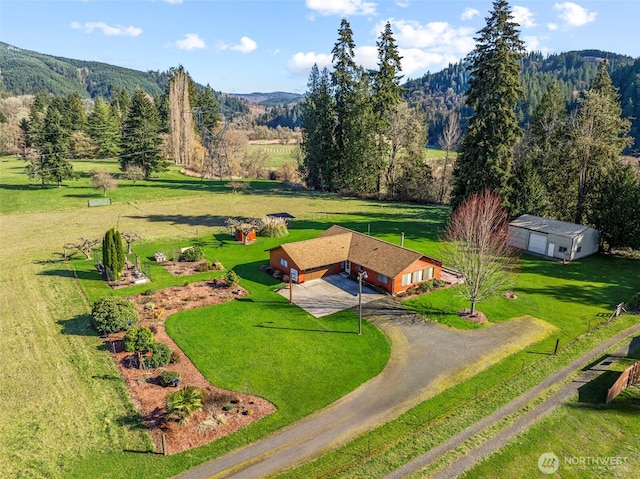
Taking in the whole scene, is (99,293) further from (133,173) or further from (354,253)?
(133,173)

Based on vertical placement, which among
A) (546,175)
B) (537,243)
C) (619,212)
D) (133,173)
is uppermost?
(546,175)

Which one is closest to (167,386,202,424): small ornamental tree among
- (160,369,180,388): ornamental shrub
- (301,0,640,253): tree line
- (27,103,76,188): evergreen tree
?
(160,369,180,388): ornamental shrub

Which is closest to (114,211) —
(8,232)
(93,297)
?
(8,232)

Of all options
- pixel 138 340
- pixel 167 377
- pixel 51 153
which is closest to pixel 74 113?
pixel 51 153

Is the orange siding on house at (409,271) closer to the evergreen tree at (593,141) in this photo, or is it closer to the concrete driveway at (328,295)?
the concrete driveway at (328,295)

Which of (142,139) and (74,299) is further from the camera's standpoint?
(142,139)

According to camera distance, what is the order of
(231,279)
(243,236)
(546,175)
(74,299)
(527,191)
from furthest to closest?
(546,175)
(243,236)
(527,191)
(231,279)
(74,299)

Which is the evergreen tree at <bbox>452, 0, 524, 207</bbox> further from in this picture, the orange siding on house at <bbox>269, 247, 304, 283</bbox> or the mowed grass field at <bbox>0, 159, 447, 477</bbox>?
the orange siding on house at <bbox>269, 247, 304, 283</bbox>
